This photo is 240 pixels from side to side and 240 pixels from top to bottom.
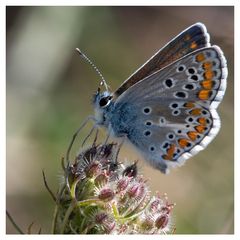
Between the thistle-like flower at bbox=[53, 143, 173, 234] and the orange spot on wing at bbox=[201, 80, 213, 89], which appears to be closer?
the thistle-like flower at bbox=[53, 143, 173, 234]

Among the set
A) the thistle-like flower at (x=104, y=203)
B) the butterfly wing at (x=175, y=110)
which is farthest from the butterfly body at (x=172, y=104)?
the thistle-like flower at (x=104, y=203)

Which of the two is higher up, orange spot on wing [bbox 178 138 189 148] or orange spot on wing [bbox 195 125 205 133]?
orange spot on wing [bbox 195 125 205 133]

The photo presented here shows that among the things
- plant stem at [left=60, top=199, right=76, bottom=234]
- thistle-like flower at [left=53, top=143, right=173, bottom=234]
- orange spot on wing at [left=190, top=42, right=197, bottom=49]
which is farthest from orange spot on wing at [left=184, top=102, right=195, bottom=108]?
plant stem at [left=60, top=199, right=76, bottom=234]

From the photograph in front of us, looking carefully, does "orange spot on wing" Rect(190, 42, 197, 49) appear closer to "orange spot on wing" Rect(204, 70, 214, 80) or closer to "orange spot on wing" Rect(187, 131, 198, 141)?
"orange spot on wing" Rect(204, 70, 214, 80)

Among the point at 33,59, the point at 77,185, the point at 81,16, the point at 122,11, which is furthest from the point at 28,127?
the point at 77,185

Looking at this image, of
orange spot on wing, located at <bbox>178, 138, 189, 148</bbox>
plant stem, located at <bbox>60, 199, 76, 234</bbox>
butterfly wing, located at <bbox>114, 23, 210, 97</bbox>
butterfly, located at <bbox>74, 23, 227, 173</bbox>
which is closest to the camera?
plant stem, located at <bbox>60, 199, 76, 234</bbox>

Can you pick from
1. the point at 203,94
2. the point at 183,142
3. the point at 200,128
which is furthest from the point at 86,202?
the point at 203,94

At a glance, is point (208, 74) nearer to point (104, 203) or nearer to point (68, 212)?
point (104, 203)
